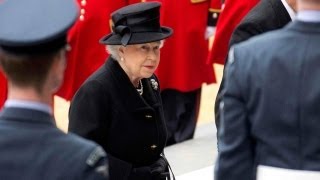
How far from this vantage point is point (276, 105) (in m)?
2.96

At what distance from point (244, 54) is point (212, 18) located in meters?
4.76

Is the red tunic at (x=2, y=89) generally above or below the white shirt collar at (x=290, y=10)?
below

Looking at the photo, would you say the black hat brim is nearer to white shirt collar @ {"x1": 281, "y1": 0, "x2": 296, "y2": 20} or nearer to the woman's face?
the woman's face

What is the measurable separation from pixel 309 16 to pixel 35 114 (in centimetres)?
78

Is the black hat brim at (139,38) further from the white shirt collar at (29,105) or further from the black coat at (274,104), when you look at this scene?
the white shirt collar at (29,105)

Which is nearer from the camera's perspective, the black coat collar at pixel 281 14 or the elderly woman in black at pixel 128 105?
the elderly woman in black at pixel 128 105

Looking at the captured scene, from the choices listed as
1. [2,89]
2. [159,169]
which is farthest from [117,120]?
[2,89]

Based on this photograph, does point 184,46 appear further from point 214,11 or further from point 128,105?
point 128,105

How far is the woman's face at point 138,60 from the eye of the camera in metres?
4.59

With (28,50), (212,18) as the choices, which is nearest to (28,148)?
(28,50)

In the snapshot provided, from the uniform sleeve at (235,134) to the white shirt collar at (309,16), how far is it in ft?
0.74

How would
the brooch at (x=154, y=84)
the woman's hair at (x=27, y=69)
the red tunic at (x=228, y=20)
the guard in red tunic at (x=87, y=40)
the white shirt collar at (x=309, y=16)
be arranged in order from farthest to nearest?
the guard in red tunic at (x=87, y=40) → the red tunic at (x=228, y=20) → the brooch at (x=154, y=84) → the white shirt collar at (x=309, y=16) → the woman's hair at (x=27, y=69)

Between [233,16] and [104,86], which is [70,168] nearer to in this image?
[104,86]

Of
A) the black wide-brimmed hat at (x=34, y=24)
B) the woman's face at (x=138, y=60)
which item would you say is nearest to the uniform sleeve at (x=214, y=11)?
the woman's face at (x=138, y=60)
